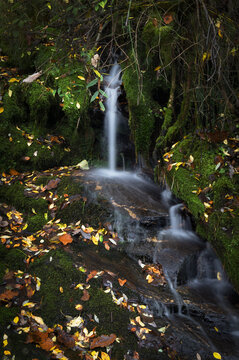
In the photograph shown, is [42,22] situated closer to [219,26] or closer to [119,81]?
[119,81]

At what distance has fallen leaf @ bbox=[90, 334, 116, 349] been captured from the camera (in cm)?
259

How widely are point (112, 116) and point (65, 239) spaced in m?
3.91

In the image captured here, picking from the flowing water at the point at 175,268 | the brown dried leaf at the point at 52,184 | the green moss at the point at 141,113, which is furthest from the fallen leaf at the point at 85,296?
the green moss at the point at 141,113

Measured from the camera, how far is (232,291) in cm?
387

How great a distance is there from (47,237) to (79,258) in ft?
2.14

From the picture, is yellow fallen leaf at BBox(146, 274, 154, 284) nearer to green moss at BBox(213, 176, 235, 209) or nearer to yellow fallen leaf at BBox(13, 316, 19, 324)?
green moss at BBox(213, 176, 235, 209)

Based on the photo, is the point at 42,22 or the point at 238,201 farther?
the point at 42,22

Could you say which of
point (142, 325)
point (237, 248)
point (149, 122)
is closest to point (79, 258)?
point (142, 325)

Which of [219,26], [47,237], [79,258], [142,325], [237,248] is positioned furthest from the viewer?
[219,26]

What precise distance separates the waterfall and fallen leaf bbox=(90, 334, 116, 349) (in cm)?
448

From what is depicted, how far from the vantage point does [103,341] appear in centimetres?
263

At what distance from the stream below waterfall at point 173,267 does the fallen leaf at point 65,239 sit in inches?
13.5

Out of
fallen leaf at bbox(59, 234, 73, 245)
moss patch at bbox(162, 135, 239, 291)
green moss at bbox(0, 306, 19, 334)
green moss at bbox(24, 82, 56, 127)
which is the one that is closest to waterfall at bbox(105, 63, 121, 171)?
green moss at bbox(24, 82, 56, 127)

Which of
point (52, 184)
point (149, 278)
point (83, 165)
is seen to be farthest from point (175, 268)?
point (83, 165)
